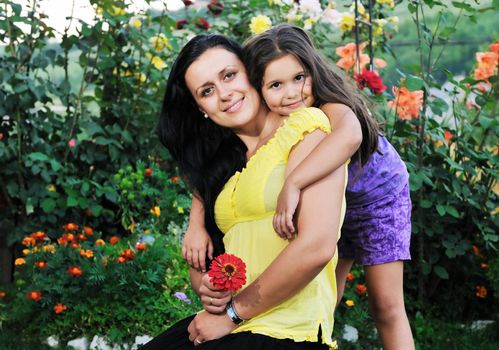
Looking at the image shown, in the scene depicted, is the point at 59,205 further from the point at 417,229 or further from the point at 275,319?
the point at 275,319

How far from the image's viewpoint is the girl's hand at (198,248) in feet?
7.75

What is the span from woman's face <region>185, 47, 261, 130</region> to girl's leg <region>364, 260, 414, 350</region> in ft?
2.80

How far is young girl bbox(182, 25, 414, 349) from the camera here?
2.01 meters

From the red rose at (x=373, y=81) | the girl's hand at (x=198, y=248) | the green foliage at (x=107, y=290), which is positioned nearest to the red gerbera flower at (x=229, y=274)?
the girl's hand at (x=198, y=248)

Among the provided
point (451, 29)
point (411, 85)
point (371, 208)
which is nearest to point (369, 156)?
point (371, 208)

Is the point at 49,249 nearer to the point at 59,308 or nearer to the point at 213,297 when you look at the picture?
the point at 59,308

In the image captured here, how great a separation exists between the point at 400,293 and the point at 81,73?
106 inches

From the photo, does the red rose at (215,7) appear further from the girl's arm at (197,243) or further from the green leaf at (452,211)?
the girl's arm at (197,243)

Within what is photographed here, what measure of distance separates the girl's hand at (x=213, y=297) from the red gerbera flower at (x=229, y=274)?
0.07 m

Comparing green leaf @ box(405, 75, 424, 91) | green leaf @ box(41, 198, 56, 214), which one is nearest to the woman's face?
green leaf @ box(405, 75, 424, 91)

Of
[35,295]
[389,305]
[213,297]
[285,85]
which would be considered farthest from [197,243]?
[35,295]

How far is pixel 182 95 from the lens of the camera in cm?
236

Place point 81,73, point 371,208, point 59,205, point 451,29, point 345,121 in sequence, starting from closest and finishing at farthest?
1. point 345,121
2. point 371,208
3. point 451,29
4. point 59,205
5. point 81,73

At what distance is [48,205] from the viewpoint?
4.38 meters
